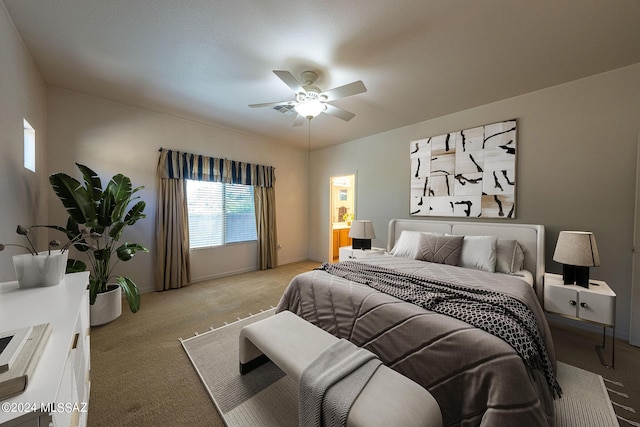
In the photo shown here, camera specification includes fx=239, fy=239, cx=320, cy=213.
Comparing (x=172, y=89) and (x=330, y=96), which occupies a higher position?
(x=172, y=89)

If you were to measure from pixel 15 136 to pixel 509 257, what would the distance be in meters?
4.83

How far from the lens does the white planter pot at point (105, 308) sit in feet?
8.38

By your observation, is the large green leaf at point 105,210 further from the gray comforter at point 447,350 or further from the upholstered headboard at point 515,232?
the upholstered headboard at point 515,232

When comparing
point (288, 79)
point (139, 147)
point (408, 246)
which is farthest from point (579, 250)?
point (139, 147)

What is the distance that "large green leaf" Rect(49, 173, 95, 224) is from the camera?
2.39 meters

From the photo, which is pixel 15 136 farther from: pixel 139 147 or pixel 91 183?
pixel 139 147

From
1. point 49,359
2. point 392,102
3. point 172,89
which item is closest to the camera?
point 49,359

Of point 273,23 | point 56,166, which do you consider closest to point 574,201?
point 273,23

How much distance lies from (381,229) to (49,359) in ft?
13.5

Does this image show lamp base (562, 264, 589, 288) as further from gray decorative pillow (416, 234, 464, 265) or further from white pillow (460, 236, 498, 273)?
gray decorative pillow (416, 234, 464, 265)

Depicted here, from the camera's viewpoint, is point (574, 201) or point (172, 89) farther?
point (172, 89)

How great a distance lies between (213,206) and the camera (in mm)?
4285

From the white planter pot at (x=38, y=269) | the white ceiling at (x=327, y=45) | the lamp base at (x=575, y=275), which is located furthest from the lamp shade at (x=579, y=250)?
the white planter pot at (x=38, y=269)

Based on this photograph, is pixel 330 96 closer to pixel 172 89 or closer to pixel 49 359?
pixel 172 89
